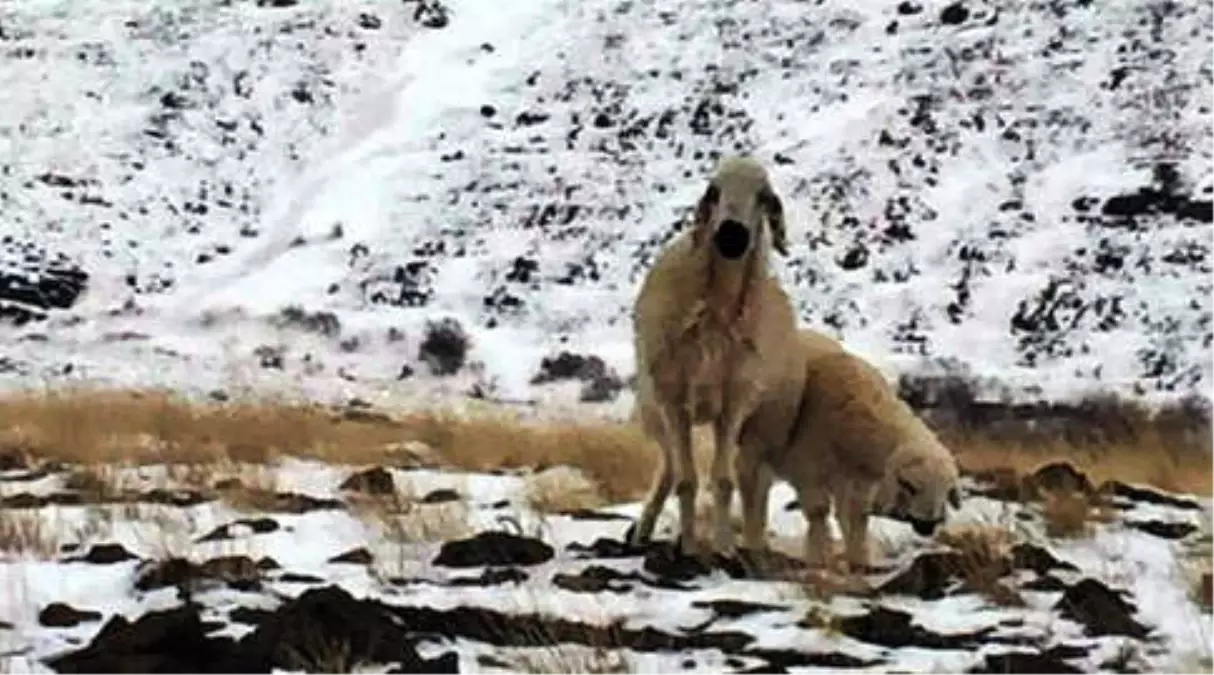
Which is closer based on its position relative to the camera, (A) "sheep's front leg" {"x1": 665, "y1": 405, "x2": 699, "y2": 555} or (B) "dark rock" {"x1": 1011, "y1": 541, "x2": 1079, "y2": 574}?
(B) "dark rock" {"x1": 1011, "y1": 541, "x2": 1079, "y2": 574}

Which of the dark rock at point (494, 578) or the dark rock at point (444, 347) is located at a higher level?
the dark rock at point (444, 347)

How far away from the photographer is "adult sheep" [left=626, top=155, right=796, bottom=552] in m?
8.03

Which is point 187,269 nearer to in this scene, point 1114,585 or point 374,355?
point 374,355

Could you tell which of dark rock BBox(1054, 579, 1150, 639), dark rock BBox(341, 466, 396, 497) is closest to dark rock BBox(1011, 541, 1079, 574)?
dark rock BBox(1054, 579, 1150, 639)

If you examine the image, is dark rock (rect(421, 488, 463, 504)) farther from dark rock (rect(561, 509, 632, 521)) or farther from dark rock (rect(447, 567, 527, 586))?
dark rock (rect(447, 567, 527, 586))

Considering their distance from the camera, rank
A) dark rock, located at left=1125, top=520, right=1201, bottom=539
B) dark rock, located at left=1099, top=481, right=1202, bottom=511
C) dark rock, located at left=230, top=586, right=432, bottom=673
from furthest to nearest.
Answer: dark rock, located at left=1099, top=481, right=1202, bottom=511 < dark rock, located at left=1125, top=520, right=1201, bottom=539 < dark rock, located at left=230, top=586, right=432, bottom=673

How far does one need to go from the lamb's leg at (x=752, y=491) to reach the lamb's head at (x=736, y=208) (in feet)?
3.01

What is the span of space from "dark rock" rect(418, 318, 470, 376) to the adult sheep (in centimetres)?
2270

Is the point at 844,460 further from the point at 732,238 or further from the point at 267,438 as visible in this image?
the point at 267,438

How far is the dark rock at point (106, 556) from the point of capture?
7188 mm

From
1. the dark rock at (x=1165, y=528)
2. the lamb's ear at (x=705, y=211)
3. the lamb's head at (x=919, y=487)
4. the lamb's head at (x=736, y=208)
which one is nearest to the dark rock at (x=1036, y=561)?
the lamb's head at (x=919, y=487)

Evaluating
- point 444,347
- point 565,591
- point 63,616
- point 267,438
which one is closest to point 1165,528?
point 565,591

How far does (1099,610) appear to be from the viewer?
22.4 ft

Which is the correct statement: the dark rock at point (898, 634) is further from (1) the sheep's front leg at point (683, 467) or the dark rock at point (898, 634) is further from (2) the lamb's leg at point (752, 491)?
(2) the lamb's leg at point (752, 491)
